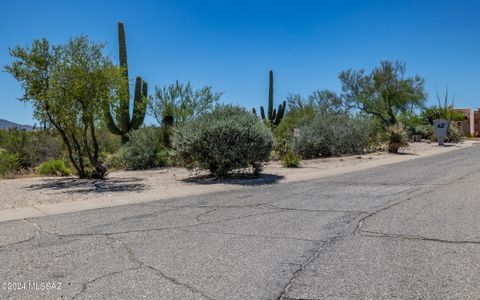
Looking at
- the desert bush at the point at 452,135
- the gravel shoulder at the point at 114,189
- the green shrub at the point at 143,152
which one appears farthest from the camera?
the desert bush at the point at 452,135

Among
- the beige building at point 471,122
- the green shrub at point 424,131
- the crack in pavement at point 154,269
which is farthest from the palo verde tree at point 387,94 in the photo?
the crack in pavement at point 154,269

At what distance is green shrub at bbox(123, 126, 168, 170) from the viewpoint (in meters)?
21.6

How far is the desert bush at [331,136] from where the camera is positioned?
85.9ft

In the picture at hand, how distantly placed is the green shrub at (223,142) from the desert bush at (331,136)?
10.5 meters

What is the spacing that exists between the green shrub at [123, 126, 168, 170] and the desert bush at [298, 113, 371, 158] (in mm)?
8041

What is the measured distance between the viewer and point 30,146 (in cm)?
2517

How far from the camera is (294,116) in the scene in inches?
1302

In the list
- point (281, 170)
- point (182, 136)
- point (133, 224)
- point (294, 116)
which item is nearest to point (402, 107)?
point (294, 116)

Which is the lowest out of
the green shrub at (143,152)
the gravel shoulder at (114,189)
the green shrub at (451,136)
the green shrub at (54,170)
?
the gravel shoulder at (114,189)

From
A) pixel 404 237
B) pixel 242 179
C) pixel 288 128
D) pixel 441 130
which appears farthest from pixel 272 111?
pixel 404 237

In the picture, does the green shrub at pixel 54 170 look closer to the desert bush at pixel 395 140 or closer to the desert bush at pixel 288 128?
the desert bush at pixel 288 128

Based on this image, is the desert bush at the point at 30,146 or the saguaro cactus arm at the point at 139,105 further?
the saguaro cactus arm at the point at 139,105

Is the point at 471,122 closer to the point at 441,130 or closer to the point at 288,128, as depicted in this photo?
the point at 441,130

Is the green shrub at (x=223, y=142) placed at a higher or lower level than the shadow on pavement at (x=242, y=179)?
higher
